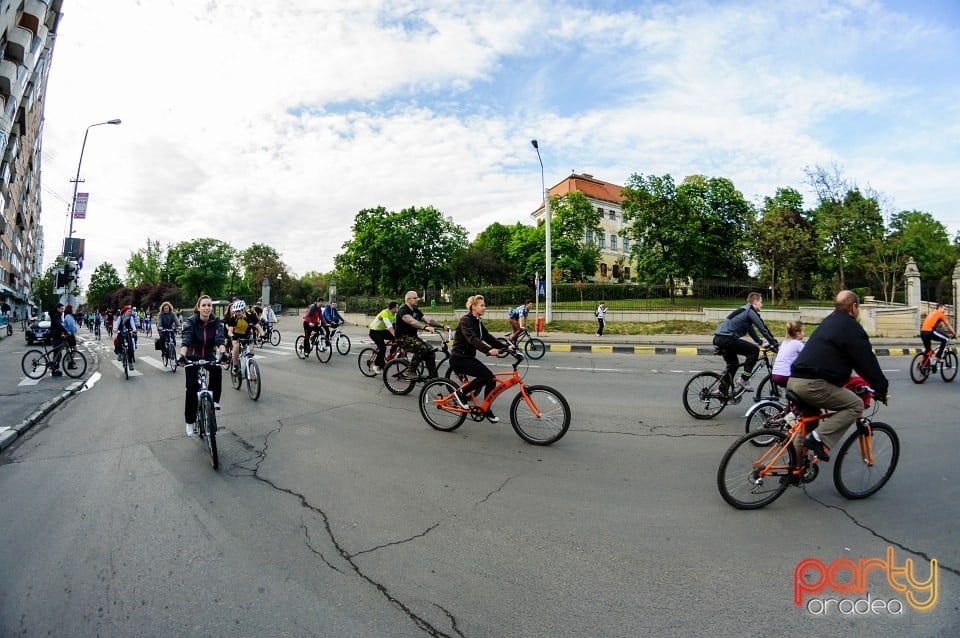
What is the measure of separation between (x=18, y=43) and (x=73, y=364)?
58.0 feet

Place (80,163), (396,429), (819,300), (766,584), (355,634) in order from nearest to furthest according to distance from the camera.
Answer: (355,634)
(766,584)
(396,429)
(80,163)
(819,300)

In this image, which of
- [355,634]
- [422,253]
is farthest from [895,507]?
[422,253]

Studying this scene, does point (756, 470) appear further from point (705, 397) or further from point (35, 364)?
point (35, 364)

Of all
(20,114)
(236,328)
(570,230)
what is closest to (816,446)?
(236,328)

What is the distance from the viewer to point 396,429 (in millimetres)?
6875

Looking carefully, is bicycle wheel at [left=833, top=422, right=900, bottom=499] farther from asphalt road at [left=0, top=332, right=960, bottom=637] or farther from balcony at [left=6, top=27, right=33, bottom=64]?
balcony at [left=6, top=27, right=33, bottom=64]

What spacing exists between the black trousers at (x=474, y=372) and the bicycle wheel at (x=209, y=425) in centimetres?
290

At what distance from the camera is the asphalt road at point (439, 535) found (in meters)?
2.78

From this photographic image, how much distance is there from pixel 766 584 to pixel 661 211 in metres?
31.8

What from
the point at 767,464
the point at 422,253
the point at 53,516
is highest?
the point at 422,253

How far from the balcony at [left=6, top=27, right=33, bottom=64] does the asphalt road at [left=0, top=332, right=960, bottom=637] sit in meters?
23.4

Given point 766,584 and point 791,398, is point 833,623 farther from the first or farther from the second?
point 791,398

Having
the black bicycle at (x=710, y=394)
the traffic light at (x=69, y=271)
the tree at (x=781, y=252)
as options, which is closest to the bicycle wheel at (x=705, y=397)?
the black bicycle at (x=710, y=394)

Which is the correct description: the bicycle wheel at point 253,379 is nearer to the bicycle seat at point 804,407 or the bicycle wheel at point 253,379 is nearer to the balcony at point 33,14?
the bicycle seat at point 804,407
